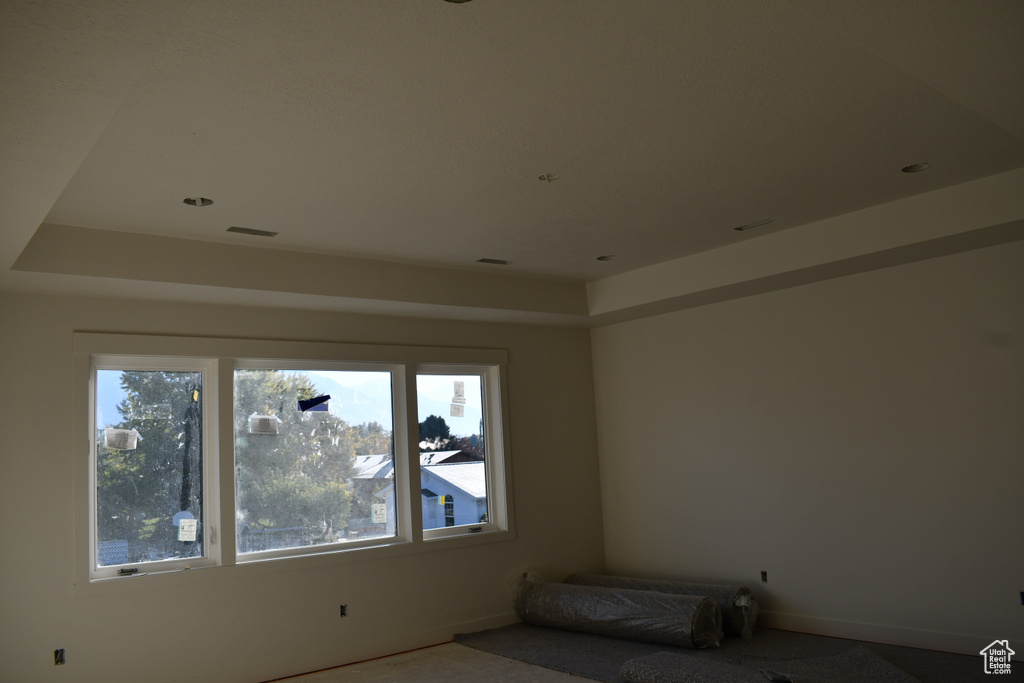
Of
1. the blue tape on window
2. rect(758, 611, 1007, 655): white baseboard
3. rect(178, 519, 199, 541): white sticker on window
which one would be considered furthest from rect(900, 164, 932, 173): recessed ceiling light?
rect(178, 519, 199, 541): white sticker on window

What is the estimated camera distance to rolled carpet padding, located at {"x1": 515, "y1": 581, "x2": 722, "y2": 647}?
487cm

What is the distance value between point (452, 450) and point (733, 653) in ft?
8.40

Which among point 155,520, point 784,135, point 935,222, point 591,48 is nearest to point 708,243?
point 935,222

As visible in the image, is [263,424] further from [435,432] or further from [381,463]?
[435,432]

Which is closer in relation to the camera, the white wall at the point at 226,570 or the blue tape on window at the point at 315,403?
the white wall at the point at 226,570

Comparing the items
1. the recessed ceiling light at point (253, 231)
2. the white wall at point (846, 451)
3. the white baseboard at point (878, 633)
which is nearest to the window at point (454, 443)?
the white wall at point (846, 451)

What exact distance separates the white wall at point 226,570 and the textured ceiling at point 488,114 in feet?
2.54

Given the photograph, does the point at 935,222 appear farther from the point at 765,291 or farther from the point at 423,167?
the point at 423,167

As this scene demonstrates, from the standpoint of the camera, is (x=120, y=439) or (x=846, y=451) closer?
(x=120, y=439)

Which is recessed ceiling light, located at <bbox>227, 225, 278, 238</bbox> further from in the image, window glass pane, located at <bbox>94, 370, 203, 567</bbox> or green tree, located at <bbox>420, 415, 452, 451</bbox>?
green tree, located at <bbox>420, 415, 452, 451</bbox>

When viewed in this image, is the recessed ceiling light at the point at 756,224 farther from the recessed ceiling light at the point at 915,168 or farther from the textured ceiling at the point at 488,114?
the recessed ceiling light at the point at 915,168

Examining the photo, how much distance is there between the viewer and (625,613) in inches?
203

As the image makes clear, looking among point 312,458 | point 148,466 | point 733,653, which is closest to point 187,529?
point 148,466

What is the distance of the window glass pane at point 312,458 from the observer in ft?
16.6
